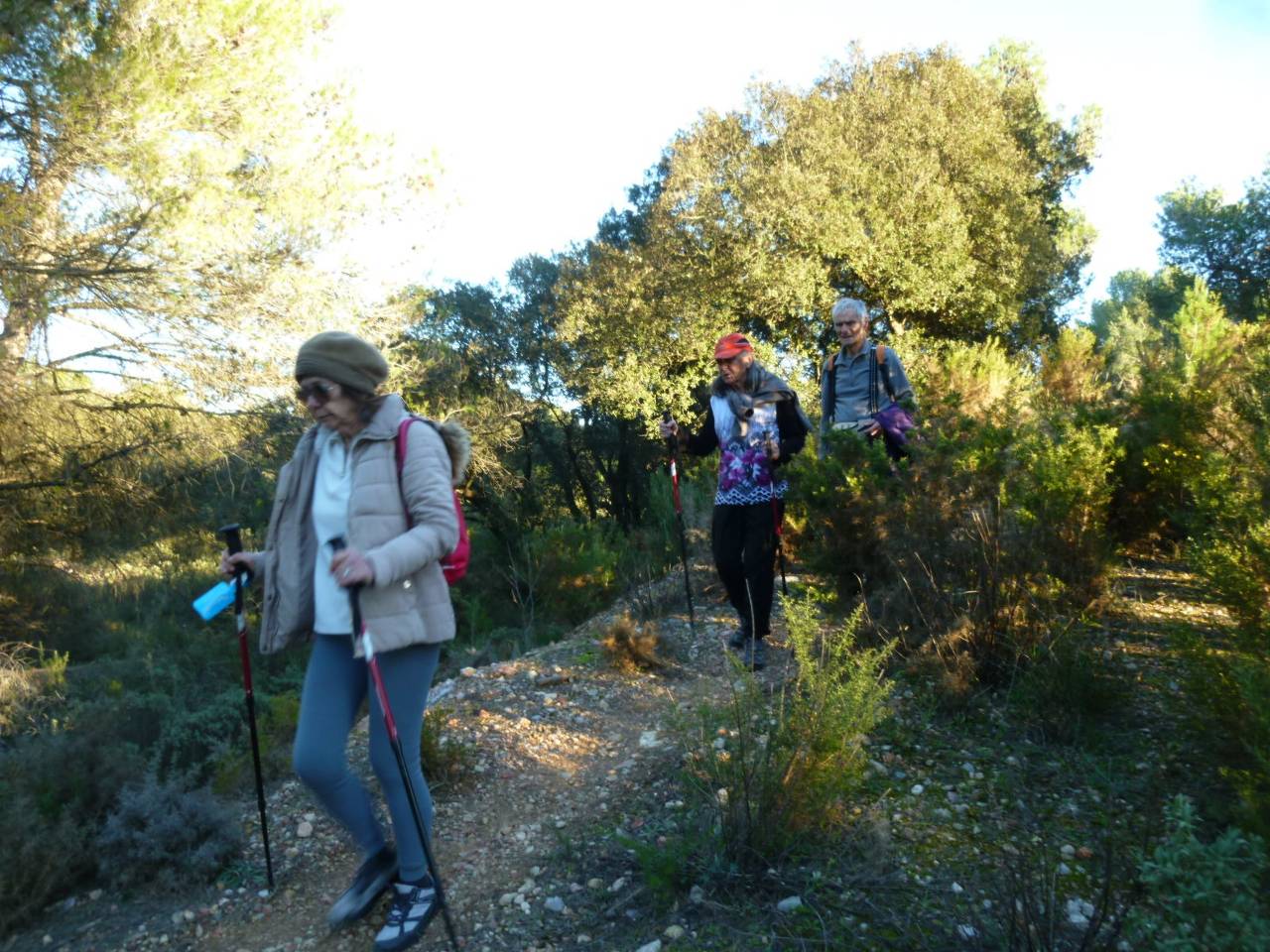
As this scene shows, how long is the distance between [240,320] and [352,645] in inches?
277

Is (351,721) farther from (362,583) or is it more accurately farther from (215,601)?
(215,601)

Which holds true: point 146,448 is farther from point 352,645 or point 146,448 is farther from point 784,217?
point 784,217

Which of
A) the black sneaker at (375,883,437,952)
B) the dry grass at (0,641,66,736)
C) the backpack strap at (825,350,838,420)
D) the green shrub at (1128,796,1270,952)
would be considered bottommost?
the dry grass at (0,641,66,736)

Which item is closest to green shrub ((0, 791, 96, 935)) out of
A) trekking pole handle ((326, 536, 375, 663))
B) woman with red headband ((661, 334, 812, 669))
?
trekking pole handle ((326, 536, 375, 663))

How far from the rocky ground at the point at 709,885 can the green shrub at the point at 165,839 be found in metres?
0.08

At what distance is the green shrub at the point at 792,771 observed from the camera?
2969 mm

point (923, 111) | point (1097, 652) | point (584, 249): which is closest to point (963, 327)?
point (923, 111)

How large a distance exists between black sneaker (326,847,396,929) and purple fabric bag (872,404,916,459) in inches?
142

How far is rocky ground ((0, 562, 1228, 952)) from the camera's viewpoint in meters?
2.73

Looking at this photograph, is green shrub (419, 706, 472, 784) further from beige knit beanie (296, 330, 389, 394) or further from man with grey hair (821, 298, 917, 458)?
man with grey hair (821, 298, 917, 458)

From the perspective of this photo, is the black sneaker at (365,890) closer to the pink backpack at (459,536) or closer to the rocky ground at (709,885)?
the rocky ground at (709,885)

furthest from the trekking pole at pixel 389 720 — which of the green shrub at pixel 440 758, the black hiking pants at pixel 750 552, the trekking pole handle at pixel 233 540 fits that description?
the black hiking pants at pixel 750 552

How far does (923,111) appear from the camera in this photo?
17.0 m

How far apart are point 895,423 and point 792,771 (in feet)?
9.43
